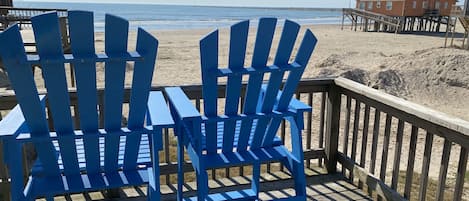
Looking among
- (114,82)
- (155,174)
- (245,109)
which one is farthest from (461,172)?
(114,82)

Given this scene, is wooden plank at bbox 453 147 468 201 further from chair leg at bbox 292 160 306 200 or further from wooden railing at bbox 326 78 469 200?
chair leg at bbox 292 160 306 200

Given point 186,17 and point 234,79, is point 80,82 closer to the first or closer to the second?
point 234,79

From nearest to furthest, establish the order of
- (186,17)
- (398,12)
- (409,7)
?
(409,7) < (398,12) < (186,17)

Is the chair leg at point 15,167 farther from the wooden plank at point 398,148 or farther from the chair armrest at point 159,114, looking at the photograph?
the wooden plank at point 398,148

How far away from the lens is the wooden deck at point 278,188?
2.94 m

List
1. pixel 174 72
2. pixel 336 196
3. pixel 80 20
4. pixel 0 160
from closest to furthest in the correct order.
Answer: pixel 80 20, pixel 0 160, pixel 336 196, pixel 174 72

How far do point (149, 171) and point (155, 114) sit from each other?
1.04ft

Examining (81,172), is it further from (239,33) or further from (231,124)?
(239,33)

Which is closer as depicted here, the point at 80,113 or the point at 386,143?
the point at 80,113

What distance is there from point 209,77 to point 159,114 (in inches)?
13.1

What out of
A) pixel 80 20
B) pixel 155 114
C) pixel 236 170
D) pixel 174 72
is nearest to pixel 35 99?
pixel 80 20

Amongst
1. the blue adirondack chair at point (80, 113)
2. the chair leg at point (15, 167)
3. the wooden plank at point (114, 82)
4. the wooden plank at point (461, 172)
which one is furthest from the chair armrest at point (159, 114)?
the wooden plank at point (461, 172)

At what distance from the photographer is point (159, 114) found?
213cm

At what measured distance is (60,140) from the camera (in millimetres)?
1938
